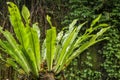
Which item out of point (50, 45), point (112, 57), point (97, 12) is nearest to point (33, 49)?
point (50, 45)

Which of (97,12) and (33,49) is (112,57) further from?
(33,49)

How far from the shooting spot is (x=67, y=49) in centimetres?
211

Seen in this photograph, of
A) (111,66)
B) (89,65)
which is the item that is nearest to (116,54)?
(111,66)

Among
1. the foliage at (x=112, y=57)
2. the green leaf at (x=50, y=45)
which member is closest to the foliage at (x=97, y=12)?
the foliage at (x=112, y=57)

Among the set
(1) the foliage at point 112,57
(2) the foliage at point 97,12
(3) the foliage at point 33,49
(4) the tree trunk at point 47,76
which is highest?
(3) the foliage at point 33,49

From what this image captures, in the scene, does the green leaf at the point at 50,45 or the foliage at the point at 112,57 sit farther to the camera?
the foliage at the point at 112,57

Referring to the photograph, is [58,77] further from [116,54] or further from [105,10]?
[105,10]

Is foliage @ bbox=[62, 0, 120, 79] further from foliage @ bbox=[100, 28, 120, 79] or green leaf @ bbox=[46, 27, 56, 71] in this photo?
green leaf @ bbox=[46, 27, 56, 71]

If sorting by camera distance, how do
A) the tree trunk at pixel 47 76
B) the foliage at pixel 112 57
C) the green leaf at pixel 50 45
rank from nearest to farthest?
the green leaf at pixel 50 45 → the tree trunk at pixel 47 76 → the foliage at pixel 112 57

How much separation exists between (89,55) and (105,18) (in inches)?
25.7

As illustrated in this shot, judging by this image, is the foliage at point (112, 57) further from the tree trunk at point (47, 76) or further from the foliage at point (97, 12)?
the tree trunk at point (47, 76)

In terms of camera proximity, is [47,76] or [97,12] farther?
[97,12]

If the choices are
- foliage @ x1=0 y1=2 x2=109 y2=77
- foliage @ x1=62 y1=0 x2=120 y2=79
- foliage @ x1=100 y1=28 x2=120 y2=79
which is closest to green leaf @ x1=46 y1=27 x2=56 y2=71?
foliage @ x1=0 y1=2 x2=109 y2=77

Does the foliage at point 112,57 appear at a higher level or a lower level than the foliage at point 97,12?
lower
